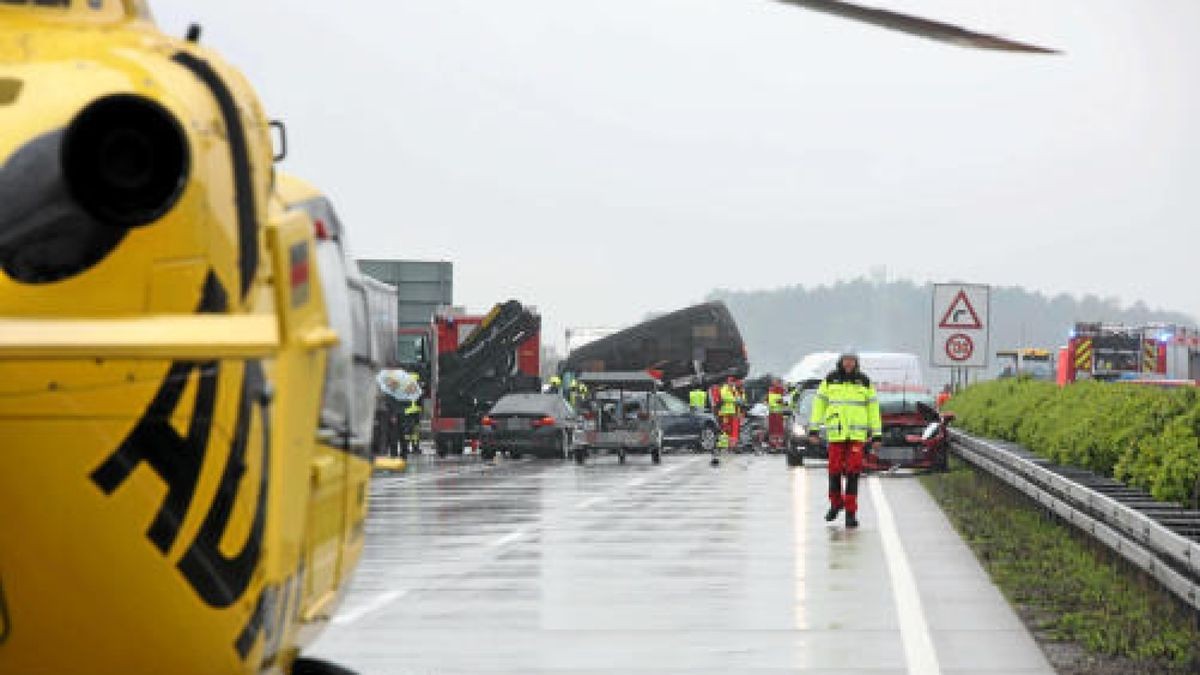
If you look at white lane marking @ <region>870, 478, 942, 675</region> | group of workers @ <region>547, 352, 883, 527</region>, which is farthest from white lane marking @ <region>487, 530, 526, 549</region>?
white lane marking @ <region>870, 478, 942, 675</region>

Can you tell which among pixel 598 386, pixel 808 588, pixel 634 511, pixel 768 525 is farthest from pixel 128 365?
pixel 598 386

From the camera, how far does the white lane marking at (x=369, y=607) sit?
54.3ft

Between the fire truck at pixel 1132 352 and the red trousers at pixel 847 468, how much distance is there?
2067 inches

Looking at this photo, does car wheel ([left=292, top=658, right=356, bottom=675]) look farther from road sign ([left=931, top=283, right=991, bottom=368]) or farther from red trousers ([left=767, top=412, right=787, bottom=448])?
red trousers ([left=767, top=412, right=787, bottom=448])

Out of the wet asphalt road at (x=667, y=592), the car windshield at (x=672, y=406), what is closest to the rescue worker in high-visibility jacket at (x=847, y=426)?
the wet asphalt road at (x=667, y=592)

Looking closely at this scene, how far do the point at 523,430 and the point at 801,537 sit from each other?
2702 cm

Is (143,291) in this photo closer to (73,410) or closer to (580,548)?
(73,410)

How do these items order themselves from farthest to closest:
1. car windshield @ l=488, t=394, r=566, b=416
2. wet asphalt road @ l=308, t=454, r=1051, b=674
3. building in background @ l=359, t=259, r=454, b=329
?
building in background @ l=359, t=259, r=454, b=329, car windshield @ l=488, t=394, r=566, b=416, wet asphalt road @ l=308, t=454, r=1051, b=674

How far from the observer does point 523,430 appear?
5241cm

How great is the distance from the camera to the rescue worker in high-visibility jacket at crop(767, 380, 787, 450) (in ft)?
178

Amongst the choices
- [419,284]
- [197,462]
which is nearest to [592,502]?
[197,462]

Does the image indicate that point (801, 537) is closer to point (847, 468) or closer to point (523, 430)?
point (847, 468)

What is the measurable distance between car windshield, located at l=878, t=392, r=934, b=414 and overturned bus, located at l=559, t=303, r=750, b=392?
104 feet

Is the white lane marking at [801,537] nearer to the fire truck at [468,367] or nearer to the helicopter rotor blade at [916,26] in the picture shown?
the helicopter rotor blade at [916,26]
